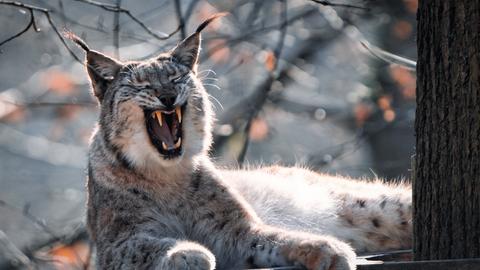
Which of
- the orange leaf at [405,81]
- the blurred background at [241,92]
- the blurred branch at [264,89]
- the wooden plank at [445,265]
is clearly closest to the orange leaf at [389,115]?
the blurred background at [241,92]

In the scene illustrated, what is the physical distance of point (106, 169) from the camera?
Result: 5.80m

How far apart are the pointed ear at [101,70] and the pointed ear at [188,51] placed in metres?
0.32

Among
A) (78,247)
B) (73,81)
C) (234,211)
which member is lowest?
(78,247)

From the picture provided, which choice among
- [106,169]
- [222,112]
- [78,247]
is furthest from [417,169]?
[222,112]

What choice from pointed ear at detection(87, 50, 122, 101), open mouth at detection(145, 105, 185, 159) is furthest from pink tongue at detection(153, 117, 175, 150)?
pointed ear at detection(87, 50, 122, 101)

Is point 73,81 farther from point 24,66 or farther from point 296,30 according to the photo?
point 24,66

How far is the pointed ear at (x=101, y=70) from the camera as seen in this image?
232 inches

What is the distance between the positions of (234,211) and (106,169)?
0.67 metres

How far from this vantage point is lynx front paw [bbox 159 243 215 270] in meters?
4.90

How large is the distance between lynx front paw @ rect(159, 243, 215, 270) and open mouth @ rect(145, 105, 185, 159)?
29.1 inches

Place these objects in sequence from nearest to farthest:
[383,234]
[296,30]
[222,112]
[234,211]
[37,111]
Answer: [234,211]
[383,234]
[222,112]
[296,30]
[37,111]

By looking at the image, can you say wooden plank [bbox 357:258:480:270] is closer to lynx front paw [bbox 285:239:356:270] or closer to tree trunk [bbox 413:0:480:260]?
tree trunk [bbox 413:0:480:260]

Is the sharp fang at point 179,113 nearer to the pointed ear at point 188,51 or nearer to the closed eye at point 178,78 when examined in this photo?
the closed eye at point 178,78

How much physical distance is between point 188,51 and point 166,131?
580 millimetres
